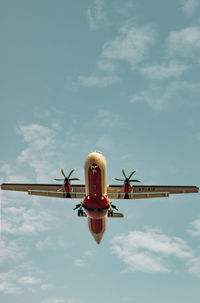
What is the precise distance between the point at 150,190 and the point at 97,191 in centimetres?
992

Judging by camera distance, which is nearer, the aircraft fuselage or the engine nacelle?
the aircraft fuselage

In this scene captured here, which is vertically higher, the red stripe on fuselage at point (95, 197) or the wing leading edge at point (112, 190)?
the wing leading edge at point (112, 190)

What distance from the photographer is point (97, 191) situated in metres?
29.7

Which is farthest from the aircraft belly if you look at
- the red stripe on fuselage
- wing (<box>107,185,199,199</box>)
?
wing (<box>107,185,199,199</box>)

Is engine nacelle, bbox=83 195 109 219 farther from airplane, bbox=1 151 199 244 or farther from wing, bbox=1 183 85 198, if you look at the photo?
wing, bbox=1 183 85 198

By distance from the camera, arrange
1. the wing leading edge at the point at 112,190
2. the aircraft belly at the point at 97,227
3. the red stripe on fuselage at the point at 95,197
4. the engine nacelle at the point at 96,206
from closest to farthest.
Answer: the red stripe on fuselage at the point at 95,197
the engine nacelle at the point at 96,206
the aircraft belly at the point at 97,227
the wing leading edge at the point at 112,190

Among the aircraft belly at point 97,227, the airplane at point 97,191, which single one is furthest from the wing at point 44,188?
the aircraft belly at point 97,227

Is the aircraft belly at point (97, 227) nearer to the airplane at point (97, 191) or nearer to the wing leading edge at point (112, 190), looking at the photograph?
the airplane at point (97, 191)

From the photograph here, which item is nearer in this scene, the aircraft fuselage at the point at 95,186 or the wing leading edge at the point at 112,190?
the aircraft fuselage at the point at 95,186

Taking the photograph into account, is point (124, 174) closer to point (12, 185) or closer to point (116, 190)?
point (116, 190)

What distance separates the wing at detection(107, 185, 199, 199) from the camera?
1417 inches

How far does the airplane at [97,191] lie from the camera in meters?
29.0

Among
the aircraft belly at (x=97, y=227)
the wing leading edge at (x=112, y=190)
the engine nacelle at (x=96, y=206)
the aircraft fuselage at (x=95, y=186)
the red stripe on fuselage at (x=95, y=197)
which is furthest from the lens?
the wing leading edge at (x=112, y=190)

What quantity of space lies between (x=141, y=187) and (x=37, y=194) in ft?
43.3
